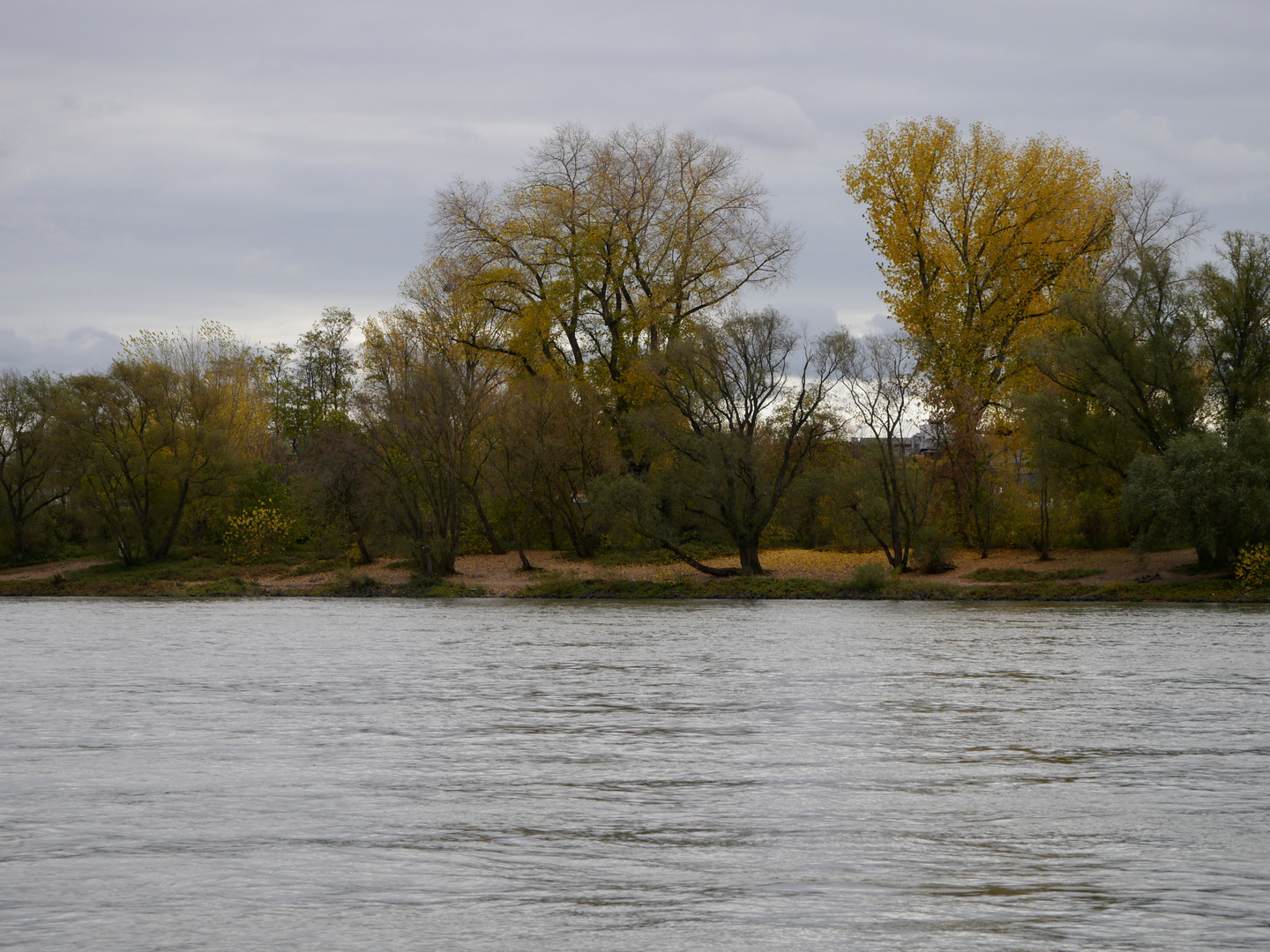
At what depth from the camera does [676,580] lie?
1689 inches

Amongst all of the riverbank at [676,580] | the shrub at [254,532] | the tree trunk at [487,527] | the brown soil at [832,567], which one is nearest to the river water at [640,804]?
the riverbank at [676,580]

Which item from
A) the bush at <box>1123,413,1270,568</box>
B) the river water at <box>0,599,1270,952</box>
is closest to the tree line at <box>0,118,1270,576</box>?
the bush at <box>1123,413,1270,568</box>

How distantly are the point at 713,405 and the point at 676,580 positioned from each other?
658cm

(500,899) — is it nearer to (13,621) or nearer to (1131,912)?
(1131,912)

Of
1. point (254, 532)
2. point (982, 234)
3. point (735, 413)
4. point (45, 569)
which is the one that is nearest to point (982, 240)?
point (982, 234)

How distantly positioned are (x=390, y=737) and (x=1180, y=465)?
1146 inches

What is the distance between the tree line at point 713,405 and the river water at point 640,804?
802 inches

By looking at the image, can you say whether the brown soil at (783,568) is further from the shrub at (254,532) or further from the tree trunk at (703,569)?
the shrub at (254,532)

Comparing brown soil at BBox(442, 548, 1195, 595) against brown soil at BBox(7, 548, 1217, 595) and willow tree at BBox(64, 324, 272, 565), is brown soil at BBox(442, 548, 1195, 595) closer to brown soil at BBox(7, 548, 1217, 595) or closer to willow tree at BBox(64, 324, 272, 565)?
brown soil at BBox(7, 548, 1217, 595)

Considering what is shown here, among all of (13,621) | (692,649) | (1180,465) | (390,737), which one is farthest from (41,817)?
(1180,465)

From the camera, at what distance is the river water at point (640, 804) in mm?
6531

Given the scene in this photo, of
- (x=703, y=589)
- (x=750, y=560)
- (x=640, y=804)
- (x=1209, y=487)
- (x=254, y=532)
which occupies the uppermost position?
(x=1209, y=487)

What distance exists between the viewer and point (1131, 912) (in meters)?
6.64

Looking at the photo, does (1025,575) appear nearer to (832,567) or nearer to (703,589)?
(832,567)
